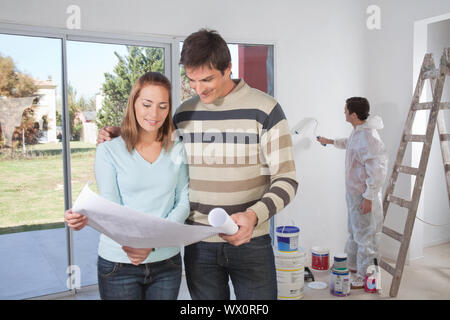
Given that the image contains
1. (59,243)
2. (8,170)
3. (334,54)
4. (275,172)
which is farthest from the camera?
(334,54)

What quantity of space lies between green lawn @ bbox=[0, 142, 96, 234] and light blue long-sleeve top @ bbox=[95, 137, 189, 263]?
1850 mm

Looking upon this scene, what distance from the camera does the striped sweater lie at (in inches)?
52.5

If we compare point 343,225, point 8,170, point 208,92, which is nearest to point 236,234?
point 208,92

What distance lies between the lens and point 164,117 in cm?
136

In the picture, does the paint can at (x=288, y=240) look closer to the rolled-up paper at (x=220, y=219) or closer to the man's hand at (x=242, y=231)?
the man's hand at (x=242, y=231)

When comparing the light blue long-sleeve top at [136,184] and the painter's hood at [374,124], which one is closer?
the light blue long-sleeve top at [136,184]

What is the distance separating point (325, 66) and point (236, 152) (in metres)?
2.70

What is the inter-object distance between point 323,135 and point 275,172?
8.54 ft

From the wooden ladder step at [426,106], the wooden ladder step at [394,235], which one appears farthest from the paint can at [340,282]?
the wooden ladder step at [426,106]

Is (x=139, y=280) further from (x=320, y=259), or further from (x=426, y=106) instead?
(x=426, y=106)

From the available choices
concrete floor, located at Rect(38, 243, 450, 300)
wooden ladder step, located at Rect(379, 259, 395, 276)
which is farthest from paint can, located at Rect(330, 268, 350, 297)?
wooden ladder step, located at Rect(379, 259, 395, 276)

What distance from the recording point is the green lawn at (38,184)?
2.90 meters

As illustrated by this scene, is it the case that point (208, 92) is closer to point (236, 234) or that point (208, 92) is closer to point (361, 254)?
point (236, 234)

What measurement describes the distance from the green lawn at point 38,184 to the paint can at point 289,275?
153 centimetres
